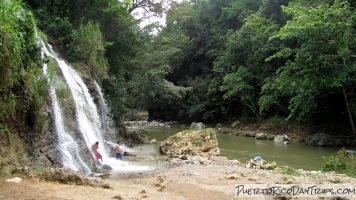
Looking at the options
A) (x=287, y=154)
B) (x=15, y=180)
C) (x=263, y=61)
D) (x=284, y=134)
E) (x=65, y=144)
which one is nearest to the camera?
(x=15, y=180)

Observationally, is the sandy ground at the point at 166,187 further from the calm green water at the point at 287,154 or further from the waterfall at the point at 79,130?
the calm green water at the point at 287,154

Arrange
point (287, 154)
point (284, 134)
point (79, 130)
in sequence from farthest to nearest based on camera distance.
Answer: point (284, 134) < point (287, 154) < point (79, 130)

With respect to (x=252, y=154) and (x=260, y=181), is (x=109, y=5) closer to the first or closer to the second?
(x=252, y=154)

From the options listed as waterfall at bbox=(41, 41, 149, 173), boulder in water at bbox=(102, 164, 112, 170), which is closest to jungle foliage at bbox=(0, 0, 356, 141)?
waterfall at bbox=(41, 41, 149, 173)

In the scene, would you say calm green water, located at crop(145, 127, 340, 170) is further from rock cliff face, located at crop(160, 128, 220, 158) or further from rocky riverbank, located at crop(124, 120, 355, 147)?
rock cliff face, located at crop(160, 128, 220, 158)

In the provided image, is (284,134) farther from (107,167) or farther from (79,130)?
(79,130)

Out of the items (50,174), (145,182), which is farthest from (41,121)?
(145,182)

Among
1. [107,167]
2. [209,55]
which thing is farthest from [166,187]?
[209,55]

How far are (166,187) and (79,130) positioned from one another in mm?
4992

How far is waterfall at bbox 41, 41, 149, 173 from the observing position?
9484 mm

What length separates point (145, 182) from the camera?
7867 millimetres

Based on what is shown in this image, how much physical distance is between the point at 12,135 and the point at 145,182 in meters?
3.30

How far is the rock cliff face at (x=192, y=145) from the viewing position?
45.7 ft

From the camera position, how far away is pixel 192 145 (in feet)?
47.1
